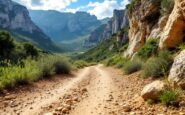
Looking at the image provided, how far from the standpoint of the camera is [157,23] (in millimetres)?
32000

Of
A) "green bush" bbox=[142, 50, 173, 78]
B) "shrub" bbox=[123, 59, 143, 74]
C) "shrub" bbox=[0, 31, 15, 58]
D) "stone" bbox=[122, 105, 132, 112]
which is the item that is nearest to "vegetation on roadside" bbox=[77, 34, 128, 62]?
"shrub" bbox=[0, 31, 15, 58]

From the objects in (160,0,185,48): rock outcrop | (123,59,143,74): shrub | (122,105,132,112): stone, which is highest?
(160,0,185,48): rock outcrop

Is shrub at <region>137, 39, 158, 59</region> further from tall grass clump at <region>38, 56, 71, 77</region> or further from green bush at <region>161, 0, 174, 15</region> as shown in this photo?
tall grass clump at <region>38, 56, 71, 77</region>

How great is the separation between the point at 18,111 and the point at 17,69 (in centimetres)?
782

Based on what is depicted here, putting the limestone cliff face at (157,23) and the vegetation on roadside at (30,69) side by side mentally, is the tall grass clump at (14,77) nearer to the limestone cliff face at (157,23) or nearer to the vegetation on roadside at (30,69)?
the vegetation on roadside at (30,69)

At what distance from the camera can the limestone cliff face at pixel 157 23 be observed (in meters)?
17.9

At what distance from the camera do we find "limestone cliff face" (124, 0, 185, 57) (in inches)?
706

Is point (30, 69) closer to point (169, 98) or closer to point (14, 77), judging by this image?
point (14, 77)

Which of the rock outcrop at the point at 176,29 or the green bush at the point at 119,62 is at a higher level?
the rock outcrop at the point at 176,29

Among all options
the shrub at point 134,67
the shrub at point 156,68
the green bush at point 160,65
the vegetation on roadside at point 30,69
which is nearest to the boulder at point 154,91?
the green bush at point 160,65

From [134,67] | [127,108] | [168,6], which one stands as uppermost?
[168,6]

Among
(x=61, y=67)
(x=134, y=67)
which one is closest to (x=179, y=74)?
(x=134, y=67)

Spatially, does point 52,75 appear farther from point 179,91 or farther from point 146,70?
point 179,91

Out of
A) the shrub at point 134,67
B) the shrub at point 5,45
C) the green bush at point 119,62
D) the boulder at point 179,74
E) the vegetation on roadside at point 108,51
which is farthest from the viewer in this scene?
the vegetation on roadside at point 108,51
